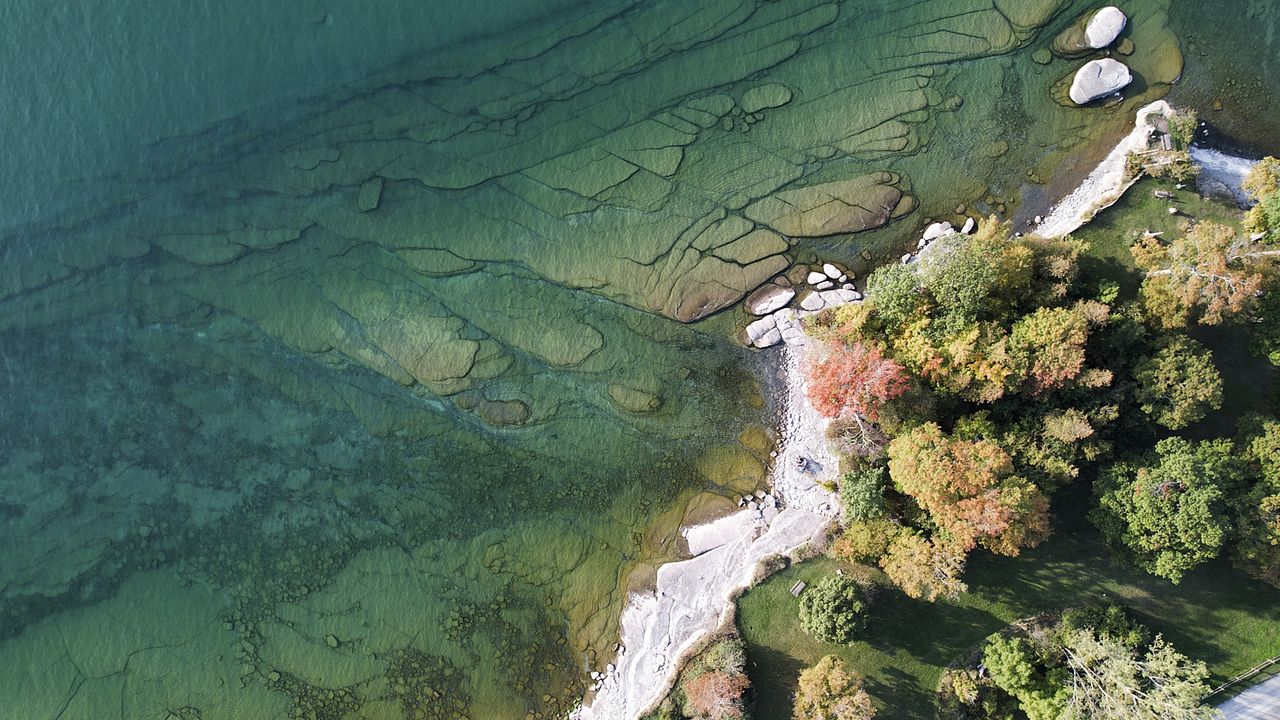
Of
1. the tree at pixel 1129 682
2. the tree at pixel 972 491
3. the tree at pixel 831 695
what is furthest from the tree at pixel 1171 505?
the tree at pixel 831 695

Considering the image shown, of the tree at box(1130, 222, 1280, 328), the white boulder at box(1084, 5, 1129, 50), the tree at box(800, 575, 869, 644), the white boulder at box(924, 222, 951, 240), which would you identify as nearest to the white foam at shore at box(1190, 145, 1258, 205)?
the tree at box(1130, 222, 1280, 328)

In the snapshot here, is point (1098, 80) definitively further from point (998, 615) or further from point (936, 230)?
point (998, 615)

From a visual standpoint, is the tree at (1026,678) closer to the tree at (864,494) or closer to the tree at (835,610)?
the tree at (835,610)

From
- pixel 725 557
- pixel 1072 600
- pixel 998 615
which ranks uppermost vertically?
pixel 1072 600

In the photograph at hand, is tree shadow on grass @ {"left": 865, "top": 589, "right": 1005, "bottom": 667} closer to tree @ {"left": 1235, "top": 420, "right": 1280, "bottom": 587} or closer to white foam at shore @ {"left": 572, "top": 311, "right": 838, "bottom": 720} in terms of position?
white foam at shore @ {"left": 572, "top": 311, "right": 838, "bottom": 720}

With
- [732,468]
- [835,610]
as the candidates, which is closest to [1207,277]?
[835,610]
